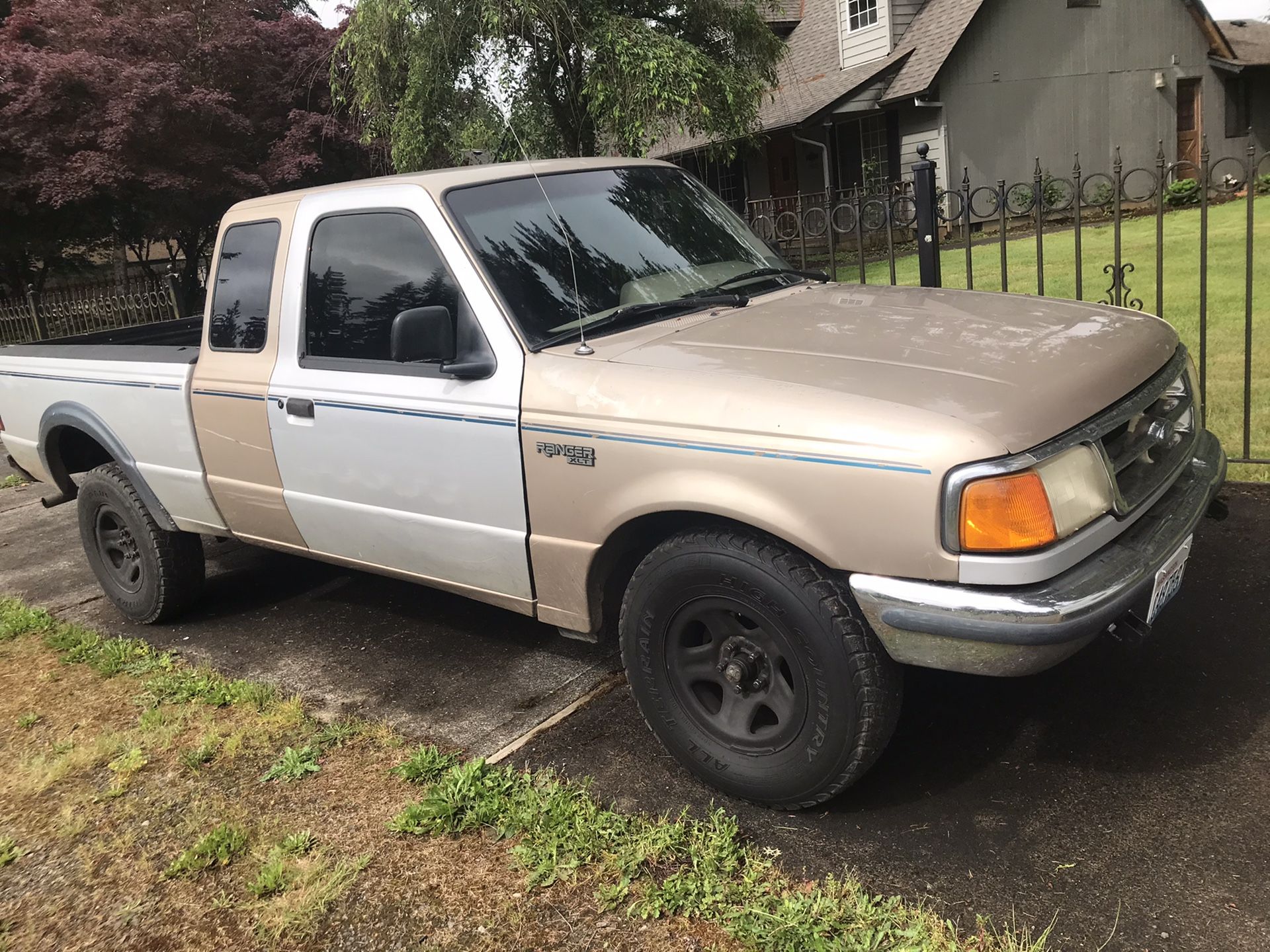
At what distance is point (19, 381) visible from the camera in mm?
5523

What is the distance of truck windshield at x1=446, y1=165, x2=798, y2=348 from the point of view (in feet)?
11.4

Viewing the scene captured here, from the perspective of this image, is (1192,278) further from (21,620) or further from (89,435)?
(21,620)

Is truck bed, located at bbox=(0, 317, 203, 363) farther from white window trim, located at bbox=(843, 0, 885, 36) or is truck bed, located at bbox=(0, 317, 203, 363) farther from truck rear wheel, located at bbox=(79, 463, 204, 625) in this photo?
white window trim, located at bbox=(843, 0, 885, 36)

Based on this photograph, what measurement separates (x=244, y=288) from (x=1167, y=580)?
3.73 meters

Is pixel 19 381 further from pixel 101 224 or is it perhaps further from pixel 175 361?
pixel 101 224

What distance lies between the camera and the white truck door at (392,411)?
3438 millimetres

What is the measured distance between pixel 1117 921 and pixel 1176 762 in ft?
2.56

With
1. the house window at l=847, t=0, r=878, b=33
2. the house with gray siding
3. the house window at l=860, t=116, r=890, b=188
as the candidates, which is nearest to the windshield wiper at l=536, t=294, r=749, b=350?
the house with gray siding

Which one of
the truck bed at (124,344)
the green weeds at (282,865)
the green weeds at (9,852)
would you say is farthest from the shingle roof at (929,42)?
the green weeds at (9,852)

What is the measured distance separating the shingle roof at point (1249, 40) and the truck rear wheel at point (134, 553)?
2636 centimetres

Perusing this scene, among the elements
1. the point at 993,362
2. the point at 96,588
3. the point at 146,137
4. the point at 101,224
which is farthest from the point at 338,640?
the point at 101,224

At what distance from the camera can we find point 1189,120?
77.9 feet

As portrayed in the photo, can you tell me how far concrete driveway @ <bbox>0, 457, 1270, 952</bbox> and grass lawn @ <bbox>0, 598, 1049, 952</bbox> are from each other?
0.17m

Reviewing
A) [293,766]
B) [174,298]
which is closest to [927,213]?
[293,766]
